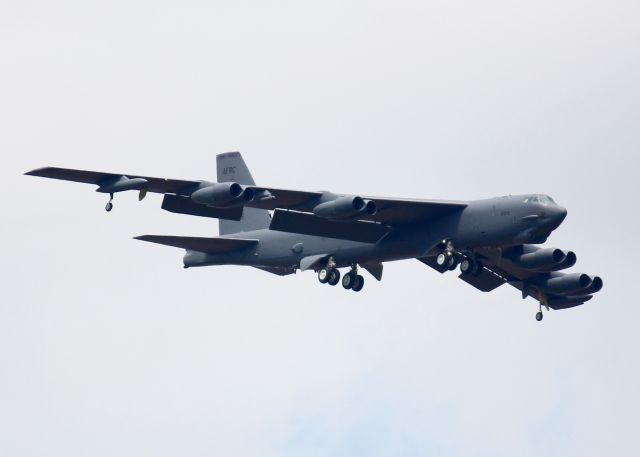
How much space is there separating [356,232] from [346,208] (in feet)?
13.3

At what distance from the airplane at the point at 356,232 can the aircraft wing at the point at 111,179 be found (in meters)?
0.03

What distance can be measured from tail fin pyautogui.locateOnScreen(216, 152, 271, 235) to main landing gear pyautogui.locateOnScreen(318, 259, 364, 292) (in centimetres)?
427

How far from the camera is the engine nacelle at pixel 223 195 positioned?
55.9 metres

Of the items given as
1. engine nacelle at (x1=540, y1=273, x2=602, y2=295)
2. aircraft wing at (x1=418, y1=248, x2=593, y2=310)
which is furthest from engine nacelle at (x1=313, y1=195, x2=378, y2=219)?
engine nacelle at (x1=540, y1=273, x2=602, y2=295)

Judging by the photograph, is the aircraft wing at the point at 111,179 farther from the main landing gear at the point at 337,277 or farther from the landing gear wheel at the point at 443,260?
the landing gear wheel at the point at 443,260

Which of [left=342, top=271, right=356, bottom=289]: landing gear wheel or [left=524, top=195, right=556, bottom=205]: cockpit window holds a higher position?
[left=524, top=195, right=556, bottom=205]: cockpit window

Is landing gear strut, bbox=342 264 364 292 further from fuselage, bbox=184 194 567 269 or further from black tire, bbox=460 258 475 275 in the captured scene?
black tire, bbox=460 258 475 275

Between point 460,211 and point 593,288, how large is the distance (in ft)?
32.2

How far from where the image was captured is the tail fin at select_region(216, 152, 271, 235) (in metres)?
66.2

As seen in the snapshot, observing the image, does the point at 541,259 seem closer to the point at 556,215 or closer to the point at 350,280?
the point at 556,215

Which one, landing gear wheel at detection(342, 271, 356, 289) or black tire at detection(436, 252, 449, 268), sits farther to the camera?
landing gear wheel at detection(342, 271, 356, 289)

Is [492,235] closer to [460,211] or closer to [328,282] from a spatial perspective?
[460,211]

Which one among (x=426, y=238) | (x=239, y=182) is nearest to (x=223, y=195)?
(x=426, y=238)

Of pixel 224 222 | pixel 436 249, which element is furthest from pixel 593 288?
pixel 224 222
